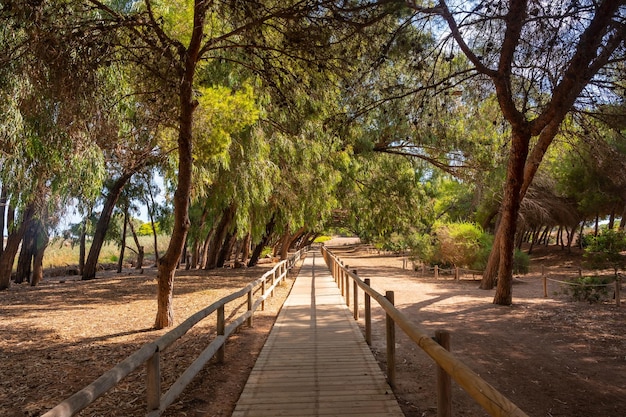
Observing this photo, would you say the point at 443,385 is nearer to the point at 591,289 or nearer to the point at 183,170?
the point at 183,170

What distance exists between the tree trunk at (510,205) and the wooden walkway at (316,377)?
481cm

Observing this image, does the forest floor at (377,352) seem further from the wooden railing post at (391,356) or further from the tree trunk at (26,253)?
the tree trunk at (26,253)

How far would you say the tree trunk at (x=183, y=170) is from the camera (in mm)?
7262

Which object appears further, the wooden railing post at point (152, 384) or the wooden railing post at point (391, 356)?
the wooden railing post at point (391, 356)

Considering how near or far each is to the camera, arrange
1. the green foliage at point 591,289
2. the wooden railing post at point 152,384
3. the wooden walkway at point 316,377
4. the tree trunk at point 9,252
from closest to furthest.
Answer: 1. the wooden railing post at point 152,384
2. the wooden walkway at point 316,377
3. the green foliage at point 591,289
4. the tree trunk at point 9,252

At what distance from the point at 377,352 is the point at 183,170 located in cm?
411

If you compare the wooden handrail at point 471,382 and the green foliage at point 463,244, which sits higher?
the green foliage at point 463,244

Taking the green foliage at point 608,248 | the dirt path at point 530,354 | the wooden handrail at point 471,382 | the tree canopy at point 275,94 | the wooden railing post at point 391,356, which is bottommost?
the dirt path at point 530,354

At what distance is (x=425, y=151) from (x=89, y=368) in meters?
15.1

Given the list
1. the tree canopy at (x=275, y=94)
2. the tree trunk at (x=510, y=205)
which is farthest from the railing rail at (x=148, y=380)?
the tree trunk at (x=510, y=205)

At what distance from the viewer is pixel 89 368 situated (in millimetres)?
5977

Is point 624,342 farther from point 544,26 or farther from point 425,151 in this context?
point 425,151

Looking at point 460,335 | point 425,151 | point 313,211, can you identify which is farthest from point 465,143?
point 460,335

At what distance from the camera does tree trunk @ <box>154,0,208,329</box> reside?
7262mm
